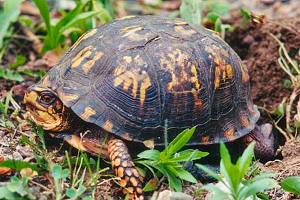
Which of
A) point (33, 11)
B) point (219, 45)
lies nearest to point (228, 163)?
point (219, 45)

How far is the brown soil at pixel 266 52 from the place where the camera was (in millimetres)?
3986

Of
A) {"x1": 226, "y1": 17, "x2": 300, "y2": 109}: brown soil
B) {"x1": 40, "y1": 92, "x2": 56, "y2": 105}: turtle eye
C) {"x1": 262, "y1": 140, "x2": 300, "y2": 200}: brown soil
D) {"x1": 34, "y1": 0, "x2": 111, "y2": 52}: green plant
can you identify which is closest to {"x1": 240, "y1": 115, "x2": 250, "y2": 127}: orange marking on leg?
{"x1": 262, "y1": 140, "x2": 300, "y2": 200}: brown soil

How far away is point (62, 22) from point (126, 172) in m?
1.65

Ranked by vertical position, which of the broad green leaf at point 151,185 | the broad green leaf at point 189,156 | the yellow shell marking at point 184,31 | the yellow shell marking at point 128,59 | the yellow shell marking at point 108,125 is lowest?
the broad green leaf at point 151,185

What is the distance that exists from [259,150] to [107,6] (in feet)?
6.05

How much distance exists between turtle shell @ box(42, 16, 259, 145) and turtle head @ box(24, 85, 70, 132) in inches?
2.3

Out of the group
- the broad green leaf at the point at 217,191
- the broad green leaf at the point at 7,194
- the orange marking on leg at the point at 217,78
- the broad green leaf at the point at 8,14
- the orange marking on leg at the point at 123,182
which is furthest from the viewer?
the broad green leaf at the point at 8,14

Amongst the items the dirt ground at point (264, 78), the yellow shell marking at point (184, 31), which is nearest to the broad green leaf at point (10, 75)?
the dirt ground at point (264, 78)

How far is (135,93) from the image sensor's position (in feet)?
9.63

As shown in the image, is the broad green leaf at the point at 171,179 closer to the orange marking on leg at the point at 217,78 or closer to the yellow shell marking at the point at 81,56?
the orange marking on leg at the point at 217,78

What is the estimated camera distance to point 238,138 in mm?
3240

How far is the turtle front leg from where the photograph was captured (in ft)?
9.11

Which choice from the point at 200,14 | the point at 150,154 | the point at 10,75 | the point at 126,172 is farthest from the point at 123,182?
the point at 200,14

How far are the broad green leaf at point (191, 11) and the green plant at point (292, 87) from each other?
563 millimetres
